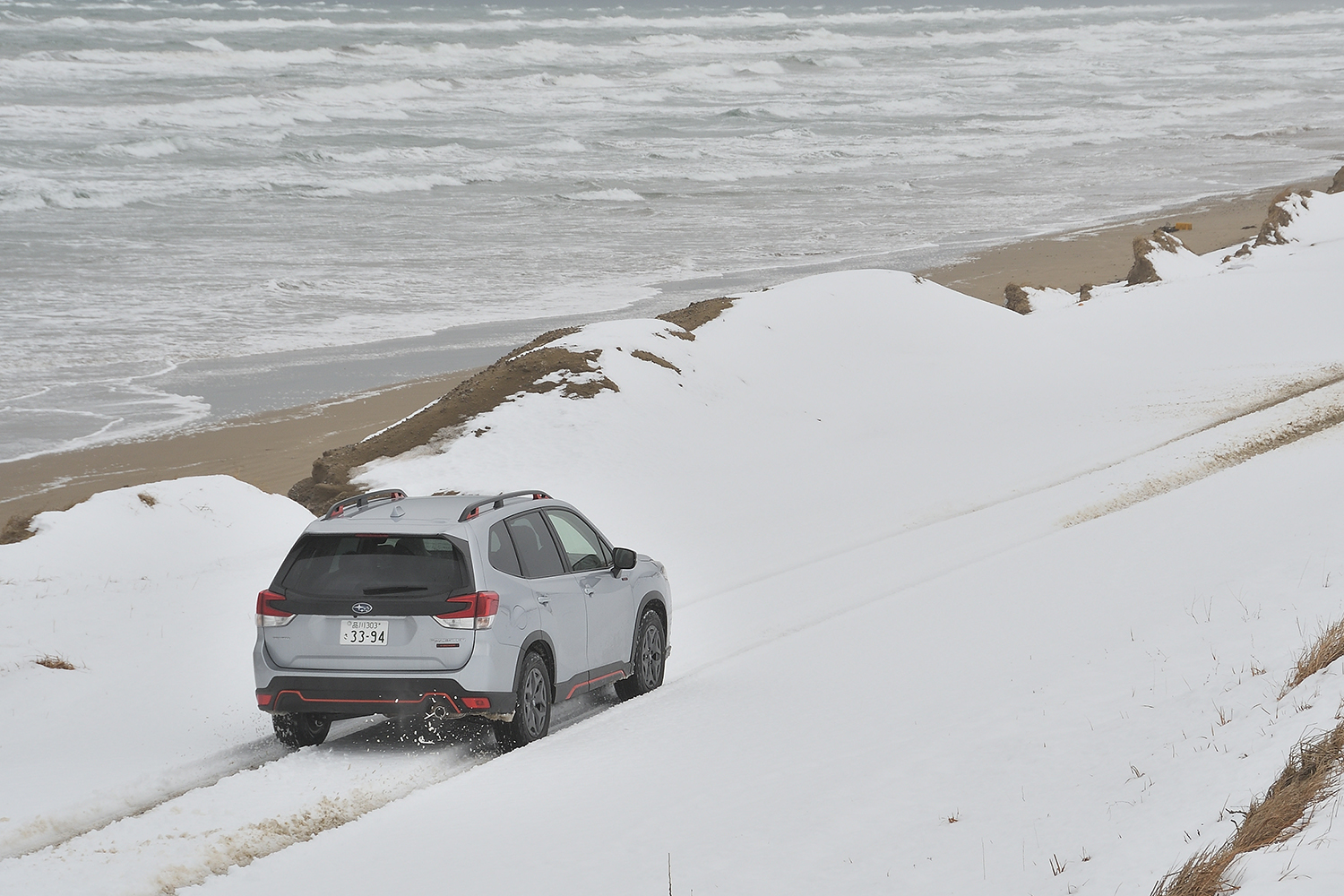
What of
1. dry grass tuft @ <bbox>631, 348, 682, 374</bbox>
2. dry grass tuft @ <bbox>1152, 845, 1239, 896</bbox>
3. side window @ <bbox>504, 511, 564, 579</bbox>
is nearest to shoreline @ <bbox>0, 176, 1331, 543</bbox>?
dry grass tuft @ <bbox>631, 348, 682, 374</bbox>

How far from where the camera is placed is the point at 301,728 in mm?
7672

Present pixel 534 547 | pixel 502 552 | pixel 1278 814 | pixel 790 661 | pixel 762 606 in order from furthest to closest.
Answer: pixel 762 606, pixel 790 661, pixel 534 547, pixel 502 552, pixel 1278 814

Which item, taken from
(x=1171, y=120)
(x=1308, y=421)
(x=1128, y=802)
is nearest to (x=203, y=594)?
(x=1128, y=802)

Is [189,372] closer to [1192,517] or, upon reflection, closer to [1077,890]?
[1192,517]

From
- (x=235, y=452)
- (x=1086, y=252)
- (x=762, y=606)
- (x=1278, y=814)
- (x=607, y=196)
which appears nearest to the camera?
(x=1278, y=814)

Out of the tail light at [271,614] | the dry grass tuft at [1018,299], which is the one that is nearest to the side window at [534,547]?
the tail light at [271,614]

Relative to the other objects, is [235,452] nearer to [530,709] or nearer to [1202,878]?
[530,709]

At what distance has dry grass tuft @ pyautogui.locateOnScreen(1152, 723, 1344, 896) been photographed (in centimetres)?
429

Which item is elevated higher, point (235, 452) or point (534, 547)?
point (534, 547)

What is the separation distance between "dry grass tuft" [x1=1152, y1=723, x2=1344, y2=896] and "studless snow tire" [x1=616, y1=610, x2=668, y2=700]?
4.81 metres

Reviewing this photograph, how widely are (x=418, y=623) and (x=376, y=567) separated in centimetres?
46

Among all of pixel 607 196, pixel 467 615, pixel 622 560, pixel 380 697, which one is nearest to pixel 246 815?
A: pixel 380 697

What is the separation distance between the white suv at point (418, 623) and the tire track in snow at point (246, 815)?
0.91 feet

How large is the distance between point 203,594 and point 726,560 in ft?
17.4
